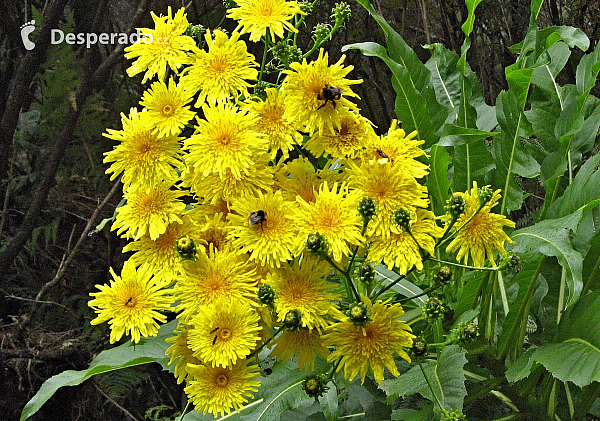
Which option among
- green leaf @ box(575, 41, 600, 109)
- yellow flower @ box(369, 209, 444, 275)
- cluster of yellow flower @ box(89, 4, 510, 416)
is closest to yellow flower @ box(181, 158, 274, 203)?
cluster of yellow flower @ box(89, 4, 510, 416)

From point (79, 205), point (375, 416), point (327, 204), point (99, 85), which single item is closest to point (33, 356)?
point (79, 205)

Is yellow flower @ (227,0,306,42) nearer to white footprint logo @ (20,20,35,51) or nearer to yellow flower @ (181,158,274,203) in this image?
yellow flower @ (181,158,274,203)

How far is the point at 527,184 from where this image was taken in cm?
129

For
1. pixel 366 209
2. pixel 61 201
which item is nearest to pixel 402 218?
pixel 366 209

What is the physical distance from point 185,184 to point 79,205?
74cm

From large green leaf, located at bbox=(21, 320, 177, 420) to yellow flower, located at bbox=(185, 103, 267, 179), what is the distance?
247 millimetres

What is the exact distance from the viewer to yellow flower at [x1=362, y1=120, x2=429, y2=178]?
1.68 ft

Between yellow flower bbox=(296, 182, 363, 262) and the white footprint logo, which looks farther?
the white footprint logo

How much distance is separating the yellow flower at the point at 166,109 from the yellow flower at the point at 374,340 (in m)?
0.22

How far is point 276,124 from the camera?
1.71 feet

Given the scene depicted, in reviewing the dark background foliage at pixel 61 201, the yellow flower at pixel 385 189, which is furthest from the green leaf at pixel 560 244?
the dark background foliage at pixel 61 201

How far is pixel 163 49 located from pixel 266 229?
219 millimetres

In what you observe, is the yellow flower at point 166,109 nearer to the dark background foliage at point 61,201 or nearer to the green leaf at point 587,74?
the green leaf at point 587,74

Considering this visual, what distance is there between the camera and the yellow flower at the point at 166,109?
0.52 metres
